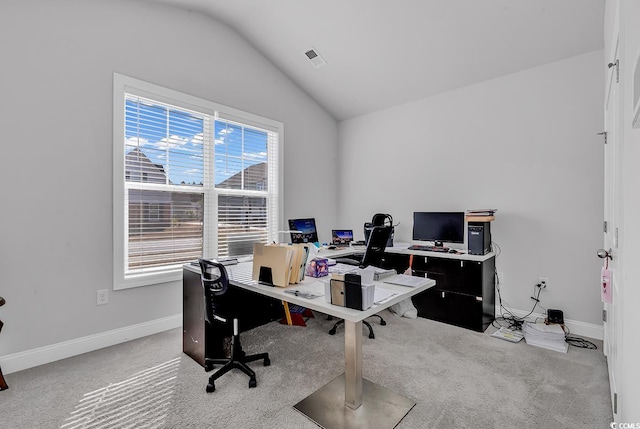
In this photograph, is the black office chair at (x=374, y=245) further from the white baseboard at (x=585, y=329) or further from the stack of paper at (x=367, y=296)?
the white baseboard at (x=585, y=329)

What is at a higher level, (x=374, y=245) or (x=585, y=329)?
(x=374, y=245)

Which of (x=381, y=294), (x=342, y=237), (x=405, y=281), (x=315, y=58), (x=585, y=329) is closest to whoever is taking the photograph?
(x=381, y=294)

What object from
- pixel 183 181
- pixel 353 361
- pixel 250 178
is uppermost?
pixel 250 178

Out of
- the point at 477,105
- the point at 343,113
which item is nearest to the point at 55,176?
the point at 343,113

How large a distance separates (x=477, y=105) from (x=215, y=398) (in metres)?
3.87

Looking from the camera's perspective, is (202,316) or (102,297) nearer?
(202,316)

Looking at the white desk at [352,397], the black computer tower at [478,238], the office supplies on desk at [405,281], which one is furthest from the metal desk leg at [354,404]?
the black computer tower at [478,238]

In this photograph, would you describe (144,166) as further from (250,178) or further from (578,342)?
(578,342)

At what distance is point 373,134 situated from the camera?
452 centimetres

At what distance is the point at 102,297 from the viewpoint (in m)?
2.70

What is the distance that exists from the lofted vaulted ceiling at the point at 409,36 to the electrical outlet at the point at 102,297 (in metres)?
2.89

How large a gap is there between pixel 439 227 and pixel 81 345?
3765 mm

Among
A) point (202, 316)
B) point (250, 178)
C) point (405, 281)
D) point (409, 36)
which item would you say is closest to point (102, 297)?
point (202, 316)

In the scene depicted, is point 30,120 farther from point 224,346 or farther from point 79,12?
point 224,346
